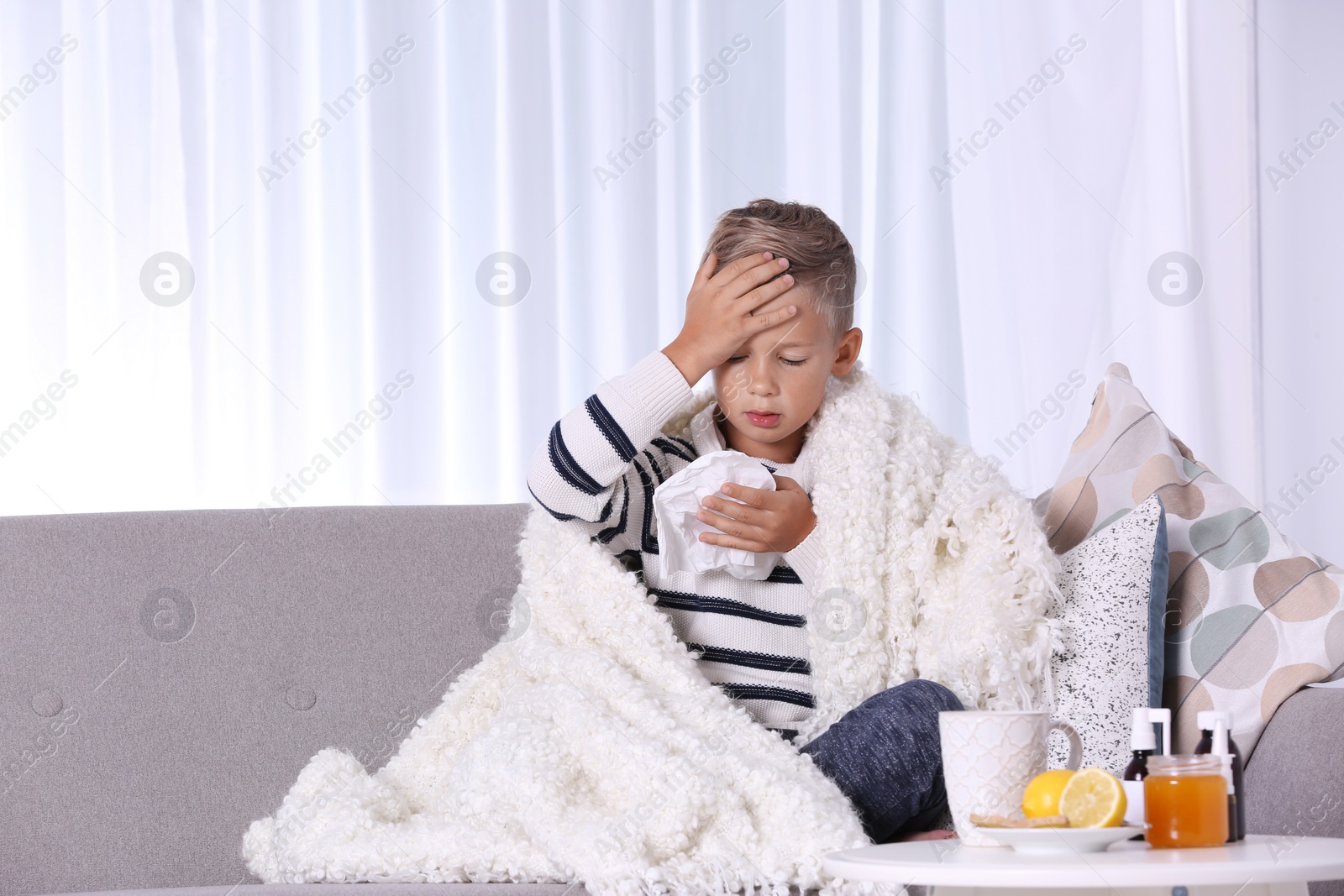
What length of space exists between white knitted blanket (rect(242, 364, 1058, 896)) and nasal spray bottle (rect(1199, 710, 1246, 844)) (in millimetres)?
260

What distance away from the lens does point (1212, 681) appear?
1217mm

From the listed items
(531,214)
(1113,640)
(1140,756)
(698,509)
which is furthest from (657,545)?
(531,214)

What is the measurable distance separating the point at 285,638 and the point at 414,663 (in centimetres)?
16

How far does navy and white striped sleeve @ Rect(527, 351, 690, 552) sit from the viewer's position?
1302 millimetres

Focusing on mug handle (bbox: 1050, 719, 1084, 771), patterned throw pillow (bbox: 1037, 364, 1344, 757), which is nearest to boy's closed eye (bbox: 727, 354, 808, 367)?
patterned throw pillow (bbox: 1037, 364, 1344, 757)

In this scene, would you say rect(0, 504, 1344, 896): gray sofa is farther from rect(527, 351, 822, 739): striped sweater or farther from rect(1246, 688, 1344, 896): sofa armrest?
rect(1246, 688, 1344, 896): sofa armrest

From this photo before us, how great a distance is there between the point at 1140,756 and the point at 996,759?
0.14 m

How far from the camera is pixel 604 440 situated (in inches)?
51.2

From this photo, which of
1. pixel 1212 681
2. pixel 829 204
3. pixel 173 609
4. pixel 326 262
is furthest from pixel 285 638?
pixel 829 204

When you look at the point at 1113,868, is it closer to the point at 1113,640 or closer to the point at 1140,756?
the point at 1140,756

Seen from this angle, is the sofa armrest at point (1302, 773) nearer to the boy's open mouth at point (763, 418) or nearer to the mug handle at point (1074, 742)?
the mug handle at point (1074, 742)

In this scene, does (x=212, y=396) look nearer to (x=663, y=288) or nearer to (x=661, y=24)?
(x=663, y=288)

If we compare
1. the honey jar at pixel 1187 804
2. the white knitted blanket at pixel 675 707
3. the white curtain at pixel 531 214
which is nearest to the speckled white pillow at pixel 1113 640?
the white knitted blanket at pixel 675 707

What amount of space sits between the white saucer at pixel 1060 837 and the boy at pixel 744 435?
0.55 m
